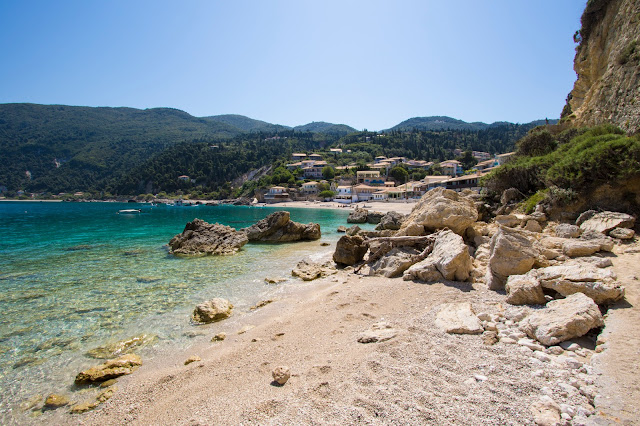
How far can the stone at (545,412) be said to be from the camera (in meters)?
Answer: 3.27

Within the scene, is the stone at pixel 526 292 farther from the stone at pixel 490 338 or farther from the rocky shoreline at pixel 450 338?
the stone at pixel 490 338

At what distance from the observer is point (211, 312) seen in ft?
29.6

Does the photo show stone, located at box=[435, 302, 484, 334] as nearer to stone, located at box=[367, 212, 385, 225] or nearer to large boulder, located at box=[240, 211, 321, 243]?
large boulder, located at box=[240, 211, 321, 243]

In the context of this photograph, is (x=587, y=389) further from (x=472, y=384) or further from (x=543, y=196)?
(x=543, y=196)

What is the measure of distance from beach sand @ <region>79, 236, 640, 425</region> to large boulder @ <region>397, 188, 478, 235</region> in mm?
5014

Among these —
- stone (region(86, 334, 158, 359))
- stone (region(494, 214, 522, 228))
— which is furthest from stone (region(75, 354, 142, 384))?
stone (region(494, 214, 522, 228))

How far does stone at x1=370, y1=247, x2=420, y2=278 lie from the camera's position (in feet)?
35.8

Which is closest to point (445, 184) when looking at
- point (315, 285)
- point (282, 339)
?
point (315, 285)

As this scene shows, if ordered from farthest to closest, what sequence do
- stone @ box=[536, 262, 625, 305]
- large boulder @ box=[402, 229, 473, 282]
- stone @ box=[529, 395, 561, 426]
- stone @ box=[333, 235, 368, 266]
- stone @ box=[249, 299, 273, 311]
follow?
stone @ box=[333, 235, 368, 266] < stone @ box=[249, 299, 273, 311] < large boulder @ box=[402, 229, 473, 282] < stone @ box=[536, 262, 625, 305] < stone @ box=[529, 395, 561, 426]

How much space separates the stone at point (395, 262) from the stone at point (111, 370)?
7.78 metres

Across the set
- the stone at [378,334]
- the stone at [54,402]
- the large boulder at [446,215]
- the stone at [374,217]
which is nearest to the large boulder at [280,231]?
the large boulder at [446,215]

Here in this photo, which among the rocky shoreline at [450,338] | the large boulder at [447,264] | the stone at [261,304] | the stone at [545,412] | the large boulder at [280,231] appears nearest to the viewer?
the stone at [545,412]

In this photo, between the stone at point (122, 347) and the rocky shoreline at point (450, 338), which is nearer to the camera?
the rocky shoreline at point (450, 338)

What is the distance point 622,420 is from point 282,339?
546 centimetres
